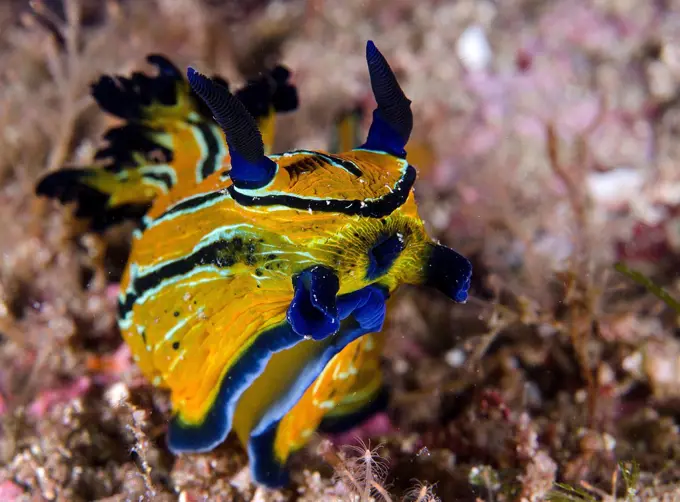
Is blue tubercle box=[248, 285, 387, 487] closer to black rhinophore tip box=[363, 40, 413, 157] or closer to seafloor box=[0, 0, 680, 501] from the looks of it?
seafloor box=[0, 0, 680, 501]

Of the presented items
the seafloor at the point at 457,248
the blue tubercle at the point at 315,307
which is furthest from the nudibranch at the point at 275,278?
the seafloor at the point at 457,248

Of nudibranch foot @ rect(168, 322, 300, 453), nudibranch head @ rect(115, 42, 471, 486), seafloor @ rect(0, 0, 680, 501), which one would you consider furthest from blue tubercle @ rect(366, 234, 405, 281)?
seafloor @ rect(0, 0, 680, 501)

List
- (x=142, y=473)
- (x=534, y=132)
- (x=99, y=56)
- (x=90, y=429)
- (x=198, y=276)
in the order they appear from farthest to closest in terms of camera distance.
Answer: (x=534, y=132) → (x=99, y=56) → (x=90, y=429) → (x=142, y=473) → (x=198, y=276)

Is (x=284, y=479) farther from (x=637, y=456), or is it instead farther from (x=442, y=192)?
(x=442, y=192)

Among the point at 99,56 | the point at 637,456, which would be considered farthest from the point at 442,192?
the point at 99,56

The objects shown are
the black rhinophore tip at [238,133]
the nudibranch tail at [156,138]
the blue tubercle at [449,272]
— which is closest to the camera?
the black rhinophore tip at [238,133]

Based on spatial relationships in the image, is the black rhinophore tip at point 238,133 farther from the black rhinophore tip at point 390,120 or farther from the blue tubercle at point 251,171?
the black rhinophore tip at point 390,120

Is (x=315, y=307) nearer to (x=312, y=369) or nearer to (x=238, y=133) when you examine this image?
(x=312, y=369)
